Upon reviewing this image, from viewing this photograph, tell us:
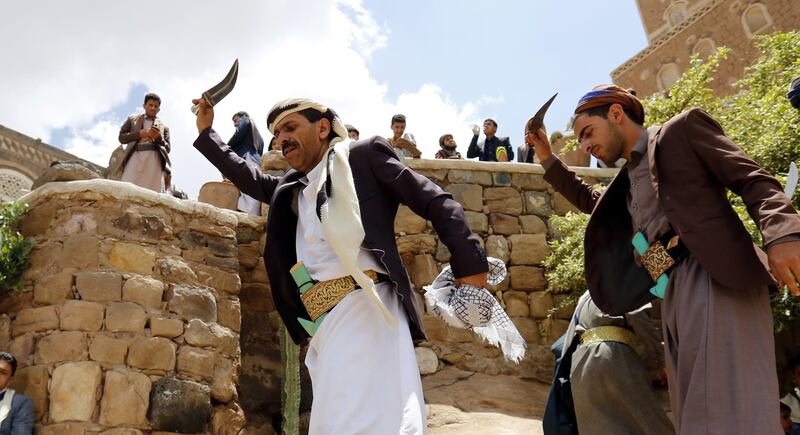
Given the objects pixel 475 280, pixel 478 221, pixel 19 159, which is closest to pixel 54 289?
pixel 475 280

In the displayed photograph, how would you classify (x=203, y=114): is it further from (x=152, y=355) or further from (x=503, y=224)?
(x=503, y=224)

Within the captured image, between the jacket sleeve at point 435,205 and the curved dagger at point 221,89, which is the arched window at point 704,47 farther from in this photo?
the jacket sleeve at point 435,205

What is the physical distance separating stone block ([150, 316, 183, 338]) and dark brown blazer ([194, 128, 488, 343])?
224 cm

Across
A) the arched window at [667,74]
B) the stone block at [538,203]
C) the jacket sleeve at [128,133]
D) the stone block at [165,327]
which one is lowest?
the stone block at [165,327]

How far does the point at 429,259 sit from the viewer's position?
23.2 feet

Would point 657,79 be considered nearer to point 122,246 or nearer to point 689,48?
point 689,48

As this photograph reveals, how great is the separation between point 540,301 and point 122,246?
3.80 m

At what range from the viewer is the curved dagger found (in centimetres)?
334

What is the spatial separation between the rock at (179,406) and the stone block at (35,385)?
0.63 metres

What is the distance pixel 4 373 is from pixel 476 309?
11.6 ft

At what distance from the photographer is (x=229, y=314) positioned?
5672mm

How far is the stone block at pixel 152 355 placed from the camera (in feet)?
16.4

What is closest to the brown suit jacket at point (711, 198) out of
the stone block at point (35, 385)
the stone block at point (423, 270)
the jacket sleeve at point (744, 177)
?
the jacket sleeve at point (744, 177)

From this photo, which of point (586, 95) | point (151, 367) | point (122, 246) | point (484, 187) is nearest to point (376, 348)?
point (586, 95)
